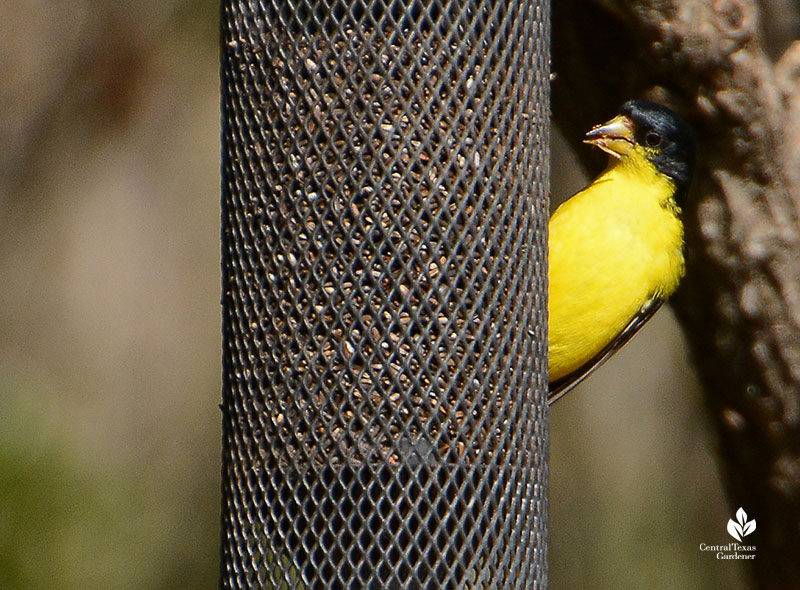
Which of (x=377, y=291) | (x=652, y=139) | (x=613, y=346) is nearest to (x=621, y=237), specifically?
(x=652, y=139)

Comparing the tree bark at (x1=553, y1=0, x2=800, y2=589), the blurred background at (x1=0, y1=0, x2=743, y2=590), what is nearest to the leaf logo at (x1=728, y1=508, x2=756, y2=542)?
the tree bark at (x1=553, y1=0, x2=800, y2=589)

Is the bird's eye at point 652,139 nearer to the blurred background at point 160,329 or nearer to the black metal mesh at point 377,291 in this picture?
the black metal mesh at point 377,291

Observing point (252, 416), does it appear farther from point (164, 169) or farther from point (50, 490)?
point (164, 169)

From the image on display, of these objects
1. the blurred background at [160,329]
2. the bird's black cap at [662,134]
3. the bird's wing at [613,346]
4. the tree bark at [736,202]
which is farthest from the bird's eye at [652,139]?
the blurred background at [160,329]

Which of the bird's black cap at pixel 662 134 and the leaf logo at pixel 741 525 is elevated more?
the bird's black cap at pixel 662 134

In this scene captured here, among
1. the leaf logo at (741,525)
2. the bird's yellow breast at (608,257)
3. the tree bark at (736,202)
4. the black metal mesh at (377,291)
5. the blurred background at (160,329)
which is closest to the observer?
the black metal mesh at (377,291)

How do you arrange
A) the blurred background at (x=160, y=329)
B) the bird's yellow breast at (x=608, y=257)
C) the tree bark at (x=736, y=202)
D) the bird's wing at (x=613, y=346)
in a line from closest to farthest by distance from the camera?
the bird's yellow breast at (x=608, y=257), the tree bark at (x=736, y=202), the bird's wing at (x=613, y=346), the blurred background at (x=160, y=329)

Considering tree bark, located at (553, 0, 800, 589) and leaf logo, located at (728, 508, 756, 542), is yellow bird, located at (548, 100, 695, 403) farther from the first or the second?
leaf logo, located at (728, 508, 756, 542)
